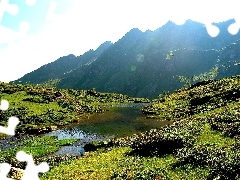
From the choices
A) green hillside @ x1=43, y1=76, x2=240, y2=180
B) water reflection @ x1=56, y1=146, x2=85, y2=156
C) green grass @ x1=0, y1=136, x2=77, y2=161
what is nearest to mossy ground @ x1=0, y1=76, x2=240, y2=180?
green hillside @ x1=43, y1=76, x2=240, y2=180

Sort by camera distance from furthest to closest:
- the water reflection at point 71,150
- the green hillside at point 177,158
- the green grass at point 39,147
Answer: the green grass at point 39,147 → the water reflection at point 71,150 → the green hillside at point 177,158

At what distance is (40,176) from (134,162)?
37.4 feet

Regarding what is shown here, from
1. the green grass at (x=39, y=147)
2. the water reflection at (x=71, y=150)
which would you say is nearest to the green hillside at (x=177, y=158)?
the water reflection at (x=71, y=150)

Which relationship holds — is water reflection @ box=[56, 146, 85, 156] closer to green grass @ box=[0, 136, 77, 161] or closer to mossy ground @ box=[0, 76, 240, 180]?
green grass @ box=[0, 136, 77, 161]

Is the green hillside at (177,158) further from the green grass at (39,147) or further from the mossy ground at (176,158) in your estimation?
the green grass at (39,147)

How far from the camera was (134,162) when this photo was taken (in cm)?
3547

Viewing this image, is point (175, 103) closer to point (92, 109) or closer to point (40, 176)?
point (92, 109)

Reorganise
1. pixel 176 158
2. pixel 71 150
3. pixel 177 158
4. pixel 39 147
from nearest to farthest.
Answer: pixel 177 158 → pixel 176 158 → pixel 71 150 → pixel 39 147

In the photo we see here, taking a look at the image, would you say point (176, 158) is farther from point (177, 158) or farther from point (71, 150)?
point (71, 150)

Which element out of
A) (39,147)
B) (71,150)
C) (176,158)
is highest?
(176,158)

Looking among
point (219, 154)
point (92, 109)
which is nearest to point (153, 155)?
point (219, 154)

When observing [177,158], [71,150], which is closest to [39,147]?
[71,150]

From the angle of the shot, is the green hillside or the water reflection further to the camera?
the water reflection

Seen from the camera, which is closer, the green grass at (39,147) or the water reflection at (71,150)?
the water reflection at (71,150)
